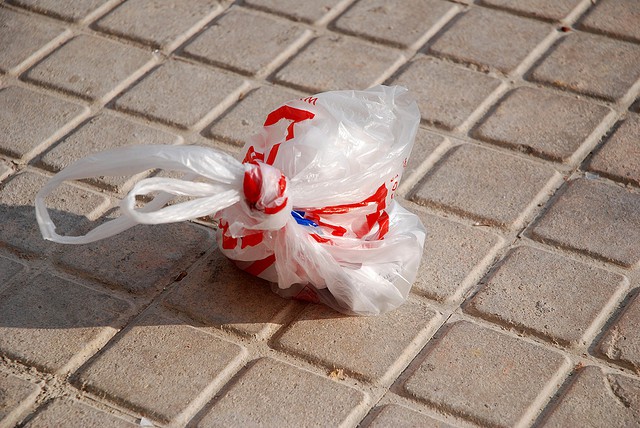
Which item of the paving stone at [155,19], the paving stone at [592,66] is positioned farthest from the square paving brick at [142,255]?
the paving stone at [592,66]

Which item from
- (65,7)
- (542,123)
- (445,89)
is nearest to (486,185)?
(542,123)

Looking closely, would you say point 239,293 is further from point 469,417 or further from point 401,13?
point 401,13

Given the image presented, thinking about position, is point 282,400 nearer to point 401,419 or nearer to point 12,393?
→ point 401,419

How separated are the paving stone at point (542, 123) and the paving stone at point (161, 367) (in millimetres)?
1102

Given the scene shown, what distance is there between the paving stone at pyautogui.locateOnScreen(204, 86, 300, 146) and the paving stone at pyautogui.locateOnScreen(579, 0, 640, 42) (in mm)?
1084

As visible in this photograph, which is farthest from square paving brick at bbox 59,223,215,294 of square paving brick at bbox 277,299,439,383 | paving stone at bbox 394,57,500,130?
paving stone at bbox 394,57,500,130

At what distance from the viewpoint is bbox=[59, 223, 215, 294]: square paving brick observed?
7.55 ft

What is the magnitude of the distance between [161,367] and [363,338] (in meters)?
0.45

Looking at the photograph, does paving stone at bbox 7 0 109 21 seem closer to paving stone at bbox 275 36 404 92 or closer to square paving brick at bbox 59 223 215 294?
paving stone at bbox 275 36 404 92

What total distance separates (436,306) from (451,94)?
3.02ft

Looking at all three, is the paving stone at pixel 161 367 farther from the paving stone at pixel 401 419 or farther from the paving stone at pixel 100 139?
the paving stone at pixel 100 139

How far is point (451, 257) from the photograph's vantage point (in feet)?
7.79

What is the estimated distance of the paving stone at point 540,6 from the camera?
3283 millimetres

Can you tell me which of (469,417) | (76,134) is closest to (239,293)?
(469,417)
